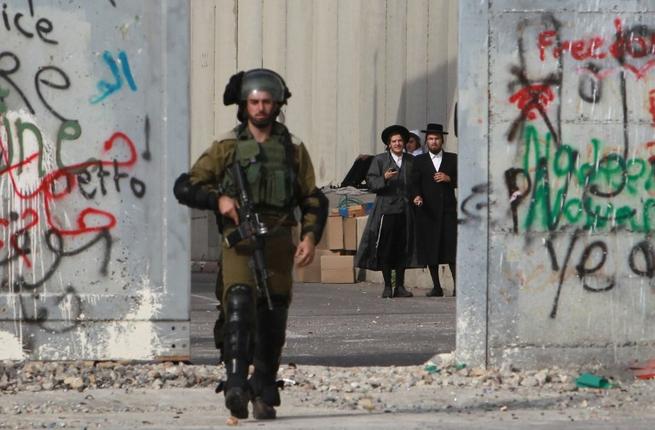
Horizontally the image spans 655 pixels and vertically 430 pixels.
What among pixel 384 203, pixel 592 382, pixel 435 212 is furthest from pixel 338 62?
pixel 592 382

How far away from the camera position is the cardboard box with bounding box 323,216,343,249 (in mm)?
22172

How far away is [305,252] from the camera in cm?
854

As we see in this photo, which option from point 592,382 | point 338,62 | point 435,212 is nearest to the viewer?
point 592,382

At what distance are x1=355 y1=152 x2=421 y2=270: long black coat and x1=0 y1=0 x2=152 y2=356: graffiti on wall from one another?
8236 mm

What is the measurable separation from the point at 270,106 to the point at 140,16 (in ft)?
6.35

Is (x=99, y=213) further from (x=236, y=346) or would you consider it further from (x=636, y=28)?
(x=636, y=28)

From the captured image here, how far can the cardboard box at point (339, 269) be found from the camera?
2220cm

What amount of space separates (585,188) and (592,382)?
1060 millimetres

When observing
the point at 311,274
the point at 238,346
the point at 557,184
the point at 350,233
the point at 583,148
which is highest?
the point at 583,148

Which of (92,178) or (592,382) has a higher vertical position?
(92,178)

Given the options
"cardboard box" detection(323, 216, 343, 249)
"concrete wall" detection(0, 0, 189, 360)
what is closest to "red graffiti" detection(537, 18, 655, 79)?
"concrete wall" detection(0, 0, 189, 360)

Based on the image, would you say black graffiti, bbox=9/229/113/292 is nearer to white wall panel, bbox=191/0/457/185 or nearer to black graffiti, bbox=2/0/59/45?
black graffiti, bbox=2/0/59/45

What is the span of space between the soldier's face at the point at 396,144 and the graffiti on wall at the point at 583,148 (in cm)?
804

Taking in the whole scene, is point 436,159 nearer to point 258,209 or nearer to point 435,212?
point 435,212
